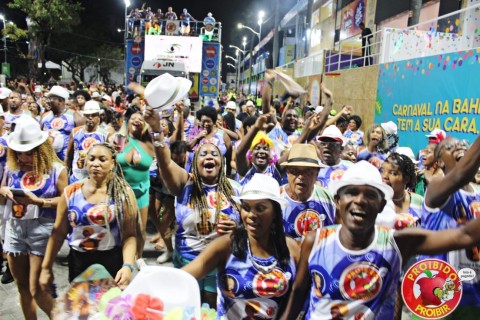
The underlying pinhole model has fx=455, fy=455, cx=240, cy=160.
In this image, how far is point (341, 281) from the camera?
236 centimetres

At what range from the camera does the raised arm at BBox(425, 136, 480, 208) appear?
9.37 feet

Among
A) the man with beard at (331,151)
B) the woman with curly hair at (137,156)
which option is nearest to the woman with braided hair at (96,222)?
the woman with curly hair at (137,156)

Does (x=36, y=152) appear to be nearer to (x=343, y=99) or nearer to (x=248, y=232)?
(x=248, y=232)

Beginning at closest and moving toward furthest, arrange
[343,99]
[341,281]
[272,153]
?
[341,281], [272,153], [343,99]

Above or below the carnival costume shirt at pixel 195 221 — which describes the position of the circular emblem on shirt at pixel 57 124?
above

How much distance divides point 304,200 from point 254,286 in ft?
3.78

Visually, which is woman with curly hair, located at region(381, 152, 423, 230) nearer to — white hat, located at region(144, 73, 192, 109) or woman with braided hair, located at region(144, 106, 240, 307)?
woman with braided hair, located at region(144, 106, 240, 307)

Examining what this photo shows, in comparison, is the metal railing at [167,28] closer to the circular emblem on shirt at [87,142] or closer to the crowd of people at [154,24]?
the crowd of people at [154,24]

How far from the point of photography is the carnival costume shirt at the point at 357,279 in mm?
2357

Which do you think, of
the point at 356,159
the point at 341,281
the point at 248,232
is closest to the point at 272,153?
the point at 356,159

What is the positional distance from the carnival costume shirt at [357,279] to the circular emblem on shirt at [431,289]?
1.98ft

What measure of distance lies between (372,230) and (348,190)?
249 mm

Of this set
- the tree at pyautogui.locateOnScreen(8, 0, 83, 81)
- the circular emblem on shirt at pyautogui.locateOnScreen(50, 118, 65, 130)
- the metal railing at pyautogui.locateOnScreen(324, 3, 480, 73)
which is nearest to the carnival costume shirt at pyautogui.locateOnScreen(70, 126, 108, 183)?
the circular emblem on shirt at pyautogui.locateOnScreen(50, 118, 65, 130)

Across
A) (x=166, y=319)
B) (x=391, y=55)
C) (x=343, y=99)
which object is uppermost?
(x=391, y=55)
